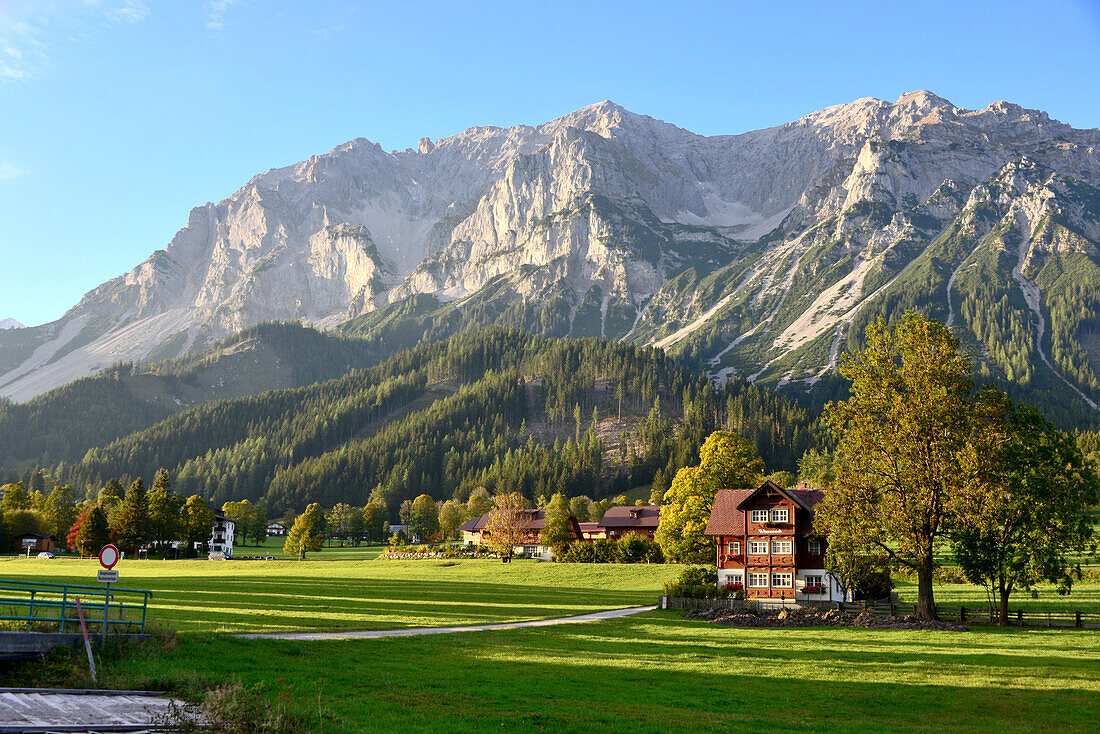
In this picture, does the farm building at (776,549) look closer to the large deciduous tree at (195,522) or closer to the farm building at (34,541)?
the large deciduous tree at (195,522)

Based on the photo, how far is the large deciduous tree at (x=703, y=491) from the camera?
265 ft

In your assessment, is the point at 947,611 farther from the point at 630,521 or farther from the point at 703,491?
the point at 630,521

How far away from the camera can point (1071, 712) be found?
2175cm

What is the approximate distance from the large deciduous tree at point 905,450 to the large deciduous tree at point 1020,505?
3.93ft

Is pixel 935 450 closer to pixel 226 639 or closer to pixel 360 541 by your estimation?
pixel 226 639

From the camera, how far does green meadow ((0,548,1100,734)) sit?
64.3ft

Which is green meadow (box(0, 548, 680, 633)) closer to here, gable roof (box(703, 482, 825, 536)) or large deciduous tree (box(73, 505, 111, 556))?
gable roof (box(703, 482, 825, 536))

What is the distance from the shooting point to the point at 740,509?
224 feet

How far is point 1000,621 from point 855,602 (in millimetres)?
14272

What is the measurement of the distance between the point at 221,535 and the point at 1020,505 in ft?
441

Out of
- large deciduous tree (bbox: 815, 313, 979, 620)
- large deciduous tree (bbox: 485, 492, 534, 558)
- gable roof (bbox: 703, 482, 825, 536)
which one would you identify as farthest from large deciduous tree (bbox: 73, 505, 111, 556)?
large deciduous tree (bbox: 815, 313, 979, 620)

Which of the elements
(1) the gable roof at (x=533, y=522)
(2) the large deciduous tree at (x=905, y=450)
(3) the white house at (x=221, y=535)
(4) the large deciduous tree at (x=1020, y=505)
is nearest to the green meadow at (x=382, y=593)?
(2) the large deciduous tree at (x=905, y=450)

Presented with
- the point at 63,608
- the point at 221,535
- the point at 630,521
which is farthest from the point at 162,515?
the point at 63,608

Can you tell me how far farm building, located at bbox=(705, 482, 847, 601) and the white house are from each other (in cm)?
9918
